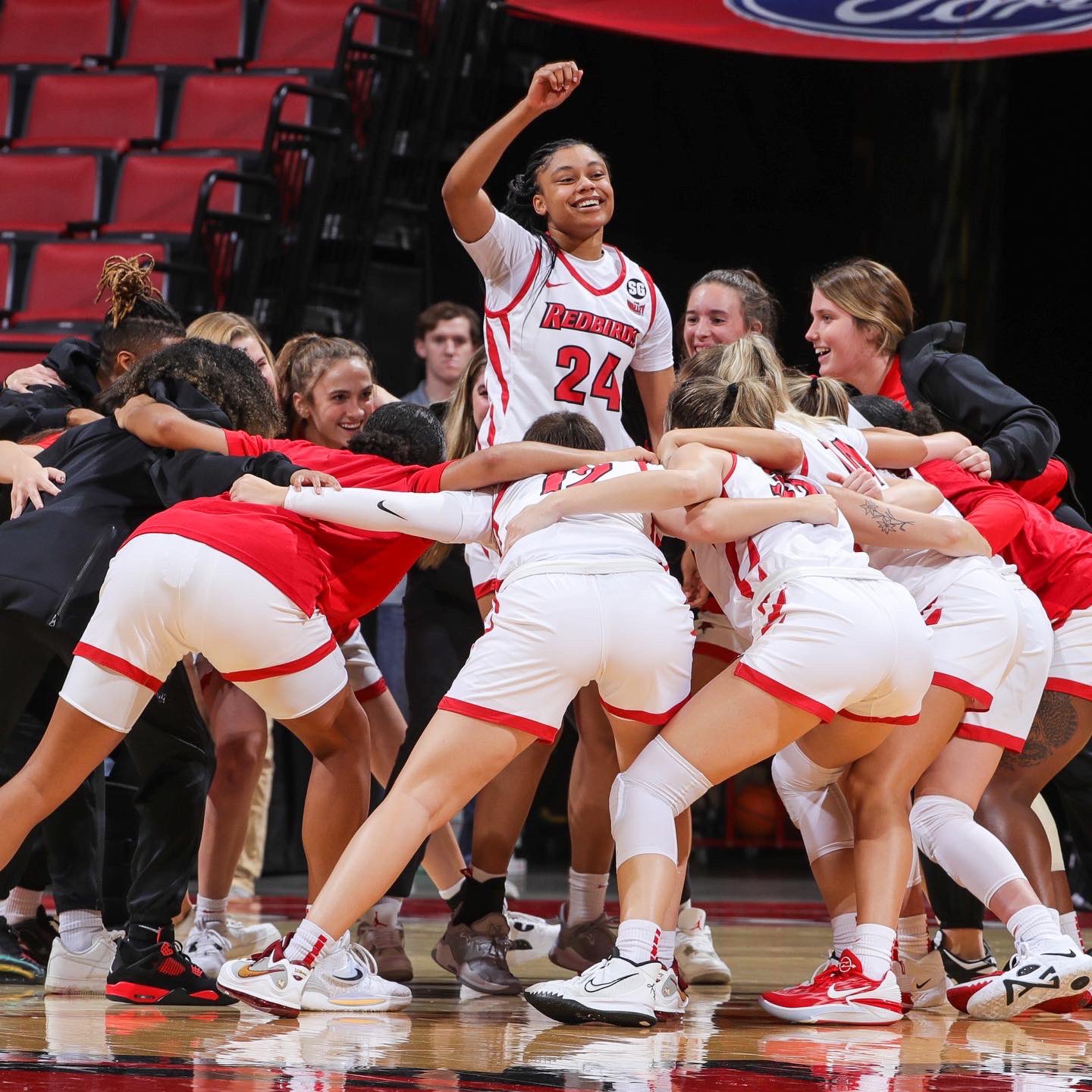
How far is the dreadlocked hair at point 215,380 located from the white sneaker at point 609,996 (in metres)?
1.58

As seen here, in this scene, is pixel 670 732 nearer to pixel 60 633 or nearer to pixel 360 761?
pixel 360 761

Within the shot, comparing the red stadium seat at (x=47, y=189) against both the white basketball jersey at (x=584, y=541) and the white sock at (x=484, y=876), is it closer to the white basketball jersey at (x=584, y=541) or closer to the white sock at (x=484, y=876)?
the white sock at (x=484, y=876)

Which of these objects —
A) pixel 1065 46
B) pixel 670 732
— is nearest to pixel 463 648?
pixel 670 732

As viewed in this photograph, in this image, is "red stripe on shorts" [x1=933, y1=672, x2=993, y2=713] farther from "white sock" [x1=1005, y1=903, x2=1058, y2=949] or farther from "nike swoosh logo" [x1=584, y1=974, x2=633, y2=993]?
"nike swoosh logo" [x1=584, y1=974, x2=633, y2=993]

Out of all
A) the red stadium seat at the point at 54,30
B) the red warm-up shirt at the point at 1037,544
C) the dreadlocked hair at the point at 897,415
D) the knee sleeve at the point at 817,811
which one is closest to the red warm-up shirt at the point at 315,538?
the knee sleeve at the point at 817,811

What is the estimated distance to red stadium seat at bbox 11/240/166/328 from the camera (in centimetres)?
773

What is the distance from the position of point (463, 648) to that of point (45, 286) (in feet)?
13.9

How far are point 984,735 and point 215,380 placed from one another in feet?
6.46

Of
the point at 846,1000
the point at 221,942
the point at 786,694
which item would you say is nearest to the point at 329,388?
the point at 221,942

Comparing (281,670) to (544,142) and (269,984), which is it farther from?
(544,142)

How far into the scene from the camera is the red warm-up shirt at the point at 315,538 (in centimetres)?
345

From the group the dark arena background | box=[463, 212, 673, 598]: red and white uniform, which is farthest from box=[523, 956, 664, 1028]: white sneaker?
the dark arena background

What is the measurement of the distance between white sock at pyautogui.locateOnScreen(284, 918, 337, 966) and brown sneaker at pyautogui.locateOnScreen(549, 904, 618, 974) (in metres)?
1.00

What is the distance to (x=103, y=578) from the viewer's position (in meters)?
3.73
